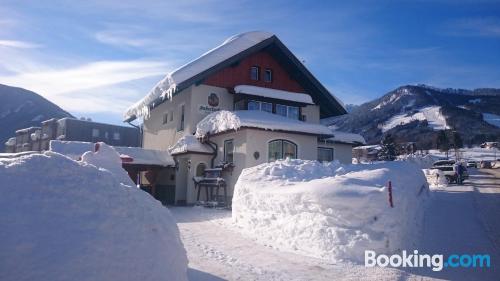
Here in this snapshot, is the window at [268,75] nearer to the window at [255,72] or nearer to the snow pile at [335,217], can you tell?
the window at [255,72]

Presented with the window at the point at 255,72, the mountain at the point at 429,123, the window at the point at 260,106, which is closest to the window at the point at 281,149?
the window at the point at 260,106

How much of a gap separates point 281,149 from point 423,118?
17087 cm

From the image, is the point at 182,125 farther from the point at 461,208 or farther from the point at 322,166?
the point at 461,208

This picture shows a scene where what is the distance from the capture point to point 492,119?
569 ft

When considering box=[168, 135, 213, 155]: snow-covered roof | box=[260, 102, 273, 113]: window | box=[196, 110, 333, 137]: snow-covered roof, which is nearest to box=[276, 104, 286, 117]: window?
box=[260, 102, 273, 113]: window

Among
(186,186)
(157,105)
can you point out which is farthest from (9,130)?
(186,186)

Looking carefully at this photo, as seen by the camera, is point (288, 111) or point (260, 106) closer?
point (260, 106)

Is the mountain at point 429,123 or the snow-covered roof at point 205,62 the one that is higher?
the mountain at point 429,123

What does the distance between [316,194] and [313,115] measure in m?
15.4

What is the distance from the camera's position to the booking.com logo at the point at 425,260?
6.55 m

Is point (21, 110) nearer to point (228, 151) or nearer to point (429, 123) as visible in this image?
point (228, 151)

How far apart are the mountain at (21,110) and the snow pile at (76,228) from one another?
79.7m

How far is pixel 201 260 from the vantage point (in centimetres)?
664

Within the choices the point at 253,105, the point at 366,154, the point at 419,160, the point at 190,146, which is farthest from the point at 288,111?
the point at 366,154
